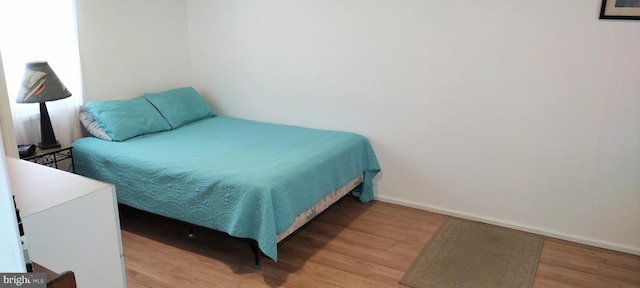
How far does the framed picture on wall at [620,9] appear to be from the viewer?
2596 millimetres

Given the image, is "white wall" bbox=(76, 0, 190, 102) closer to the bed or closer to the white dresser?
the bed

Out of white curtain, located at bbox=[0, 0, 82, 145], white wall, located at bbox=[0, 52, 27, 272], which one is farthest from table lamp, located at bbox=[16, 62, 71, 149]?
white wall, located at bbox=[0, 52, 27, 272]

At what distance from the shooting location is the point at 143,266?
2.67m

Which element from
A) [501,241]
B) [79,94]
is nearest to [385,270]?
Result: [501,241]

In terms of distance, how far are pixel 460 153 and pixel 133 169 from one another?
2.28m

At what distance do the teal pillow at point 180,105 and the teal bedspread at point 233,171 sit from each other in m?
0.17

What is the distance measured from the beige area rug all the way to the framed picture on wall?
1.48 meters

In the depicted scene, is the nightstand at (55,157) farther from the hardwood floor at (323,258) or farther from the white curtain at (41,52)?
the hardwood floor at (323,258)

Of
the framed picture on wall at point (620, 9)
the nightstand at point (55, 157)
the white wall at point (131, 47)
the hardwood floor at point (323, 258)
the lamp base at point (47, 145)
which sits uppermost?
the framed picture on wall at point (620, 9)

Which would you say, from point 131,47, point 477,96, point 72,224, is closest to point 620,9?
point 477,96

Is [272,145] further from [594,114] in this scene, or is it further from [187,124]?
[594,114]

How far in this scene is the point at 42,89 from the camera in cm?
296

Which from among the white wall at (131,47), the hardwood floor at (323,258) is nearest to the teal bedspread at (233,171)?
the hardwood floor at (323,258)

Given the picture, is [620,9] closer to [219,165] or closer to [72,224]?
[219,165]
